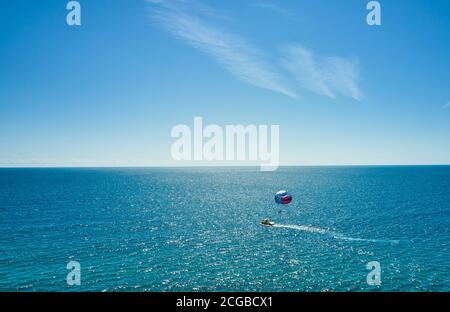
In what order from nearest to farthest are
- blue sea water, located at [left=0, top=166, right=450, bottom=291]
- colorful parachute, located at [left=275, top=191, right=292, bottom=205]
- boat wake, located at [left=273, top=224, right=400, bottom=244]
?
1. blue sea water, located at [left=0, top=166, right=450, bottom=291]
2. colorful parachute, located at [left=275, top=191, right=292, bottom=205]
3. boat wake, located at [left=273, top=224, right=400, bottom=244]

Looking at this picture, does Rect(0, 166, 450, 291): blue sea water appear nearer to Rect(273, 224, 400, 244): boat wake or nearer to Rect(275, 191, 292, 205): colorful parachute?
Rect(273, 224, 400, 244): boat wake

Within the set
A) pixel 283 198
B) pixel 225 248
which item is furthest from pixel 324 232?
pixel 225 248

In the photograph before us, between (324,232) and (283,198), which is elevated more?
(283,198)

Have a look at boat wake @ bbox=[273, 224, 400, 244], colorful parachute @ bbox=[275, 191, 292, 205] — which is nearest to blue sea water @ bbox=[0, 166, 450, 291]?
boat wake @ bbox=[273, 224, 400, 244]

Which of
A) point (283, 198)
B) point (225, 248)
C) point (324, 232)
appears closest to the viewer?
point (283, 198)

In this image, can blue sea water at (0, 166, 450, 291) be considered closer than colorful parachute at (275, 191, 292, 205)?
Yes

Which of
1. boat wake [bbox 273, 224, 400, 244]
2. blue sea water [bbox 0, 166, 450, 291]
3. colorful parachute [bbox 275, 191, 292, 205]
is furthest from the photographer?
boat wake [bbox 273, 224, 400, 244]

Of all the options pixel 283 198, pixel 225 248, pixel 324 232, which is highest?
pixel 283 198

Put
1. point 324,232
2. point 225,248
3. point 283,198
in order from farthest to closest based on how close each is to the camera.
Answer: point 324,232, point 225,248, point 283,198

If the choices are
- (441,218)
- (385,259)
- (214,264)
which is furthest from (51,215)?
(441,218)

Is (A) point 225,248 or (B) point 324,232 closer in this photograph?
(A) point 225,248

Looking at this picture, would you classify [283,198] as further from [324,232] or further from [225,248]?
[324,232]
